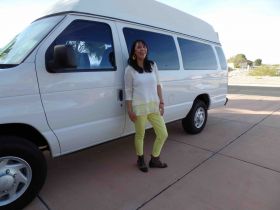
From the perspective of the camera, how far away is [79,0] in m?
2.93

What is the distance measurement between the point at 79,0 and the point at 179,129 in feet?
12.4

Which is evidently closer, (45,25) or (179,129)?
(45,25)

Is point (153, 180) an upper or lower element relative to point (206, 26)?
lower

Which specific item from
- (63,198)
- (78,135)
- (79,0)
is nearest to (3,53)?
(79,0)

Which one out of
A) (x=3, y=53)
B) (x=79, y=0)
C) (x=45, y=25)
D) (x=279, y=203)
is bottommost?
(x=279, y=203)

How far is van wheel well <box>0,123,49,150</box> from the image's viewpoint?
2.54 metres

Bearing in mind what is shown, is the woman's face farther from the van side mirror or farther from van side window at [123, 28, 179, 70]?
the van side mirror

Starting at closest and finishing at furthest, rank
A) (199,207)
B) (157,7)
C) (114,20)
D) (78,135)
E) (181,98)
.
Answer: (199,207)
(78,135)
(114,20)
(157,7)
(181,98)

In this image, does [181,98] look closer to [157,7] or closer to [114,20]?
[157,7]

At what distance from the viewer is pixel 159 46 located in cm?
409

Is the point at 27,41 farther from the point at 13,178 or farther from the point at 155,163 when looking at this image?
the point at 155,163

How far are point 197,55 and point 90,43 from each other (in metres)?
2.70

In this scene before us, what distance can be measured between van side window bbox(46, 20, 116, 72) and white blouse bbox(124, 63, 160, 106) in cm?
26

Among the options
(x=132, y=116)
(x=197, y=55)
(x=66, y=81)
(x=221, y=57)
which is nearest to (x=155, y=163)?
(x=132, y=116)
